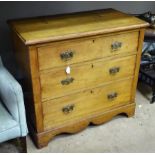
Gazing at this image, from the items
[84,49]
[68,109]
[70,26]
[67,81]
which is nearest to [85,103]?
[68,109]

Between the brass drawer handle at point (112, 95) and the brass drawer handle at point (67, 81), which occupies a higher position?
the brass drawer handle at point (67, 81)

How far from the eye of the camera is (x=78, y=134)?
6.04 ft

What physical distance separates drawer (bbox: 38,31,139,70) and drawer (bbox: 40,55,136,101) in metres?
0.05

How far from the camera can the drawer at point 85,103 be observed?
1650mm

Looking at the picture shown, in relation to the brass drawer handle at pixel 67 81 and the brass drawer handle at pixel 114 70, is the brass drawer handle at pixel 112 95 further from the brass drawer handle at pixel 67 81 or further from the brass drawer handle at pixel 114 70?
the brass drawer handle at pixel 67 81

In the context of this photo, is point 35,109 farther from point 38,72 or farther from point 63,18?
point 63,18

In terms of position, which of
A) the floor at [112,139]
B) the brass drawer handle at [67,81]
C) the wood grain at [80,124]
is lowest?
the floor at [112,139]

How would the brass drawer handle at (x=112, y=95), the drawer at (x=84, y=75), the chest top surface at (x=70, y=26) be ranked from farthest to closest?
the brass drawer handle at (x=112, y=95) → the drawer at (x=84, y=75) → the chest top surface at (x=70, y=26)

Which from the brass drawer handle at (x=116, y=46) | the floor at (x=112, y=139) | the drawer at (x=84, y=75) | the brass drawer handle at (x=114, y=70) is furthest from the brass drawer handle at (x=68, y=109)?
the brass drawer handle at (x=116, y=46)

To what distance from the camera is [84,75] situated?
5.36 feet

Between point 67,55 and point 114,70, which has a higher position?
point 67,55

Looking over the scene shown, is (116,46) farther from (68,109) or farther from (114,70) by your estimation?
(68,109)

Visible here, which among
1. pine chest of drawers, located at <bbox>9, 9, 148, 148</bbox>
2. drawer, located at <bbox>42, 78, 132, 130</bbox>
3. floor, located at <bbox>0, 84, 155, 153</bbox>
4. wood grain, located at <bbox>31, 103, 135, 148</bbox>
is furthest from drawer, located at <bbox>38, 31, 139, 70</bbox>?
floor, located at <bbox>0, 84, 155, 153</bbox>

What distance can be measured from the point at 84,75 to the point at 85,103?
0.23 metres
